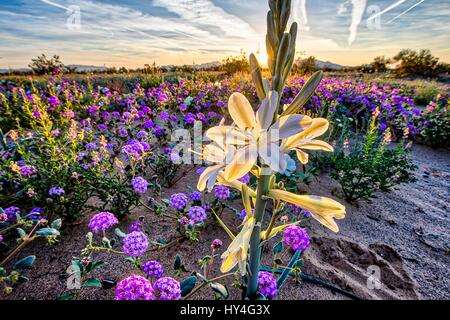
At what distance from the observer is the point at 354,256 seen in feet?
Result: 6.81

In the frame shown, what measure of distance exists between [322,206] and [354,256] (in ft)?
4.87

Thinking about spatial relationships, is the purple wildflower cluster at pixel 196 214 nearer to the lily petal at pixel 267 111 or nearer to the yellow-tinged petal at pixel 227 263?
the yellow-tinged petal at pixel 227 263

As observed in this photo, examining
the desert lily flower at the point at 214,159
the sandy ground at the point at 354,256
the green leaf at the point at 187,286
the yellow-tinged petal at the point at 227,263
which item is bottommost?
the sandy ground at the point at 354,256

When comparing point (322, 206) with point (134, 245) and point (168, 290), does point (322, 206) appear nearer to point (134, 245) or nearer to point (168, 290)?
point (168, 290)

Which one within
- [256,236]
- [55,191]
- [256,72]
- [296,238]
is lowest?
[296,238]

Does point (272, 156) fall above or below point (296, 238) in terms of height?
above

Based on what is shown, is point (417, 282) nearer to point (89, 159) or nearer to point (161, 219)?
point (161, 219)

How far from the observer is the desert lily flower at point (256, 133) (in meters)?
0.86


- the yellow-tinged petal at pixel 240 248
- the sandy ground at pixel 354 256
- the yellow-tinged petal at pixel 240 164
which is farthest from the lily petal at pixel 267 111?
the sandy ground at pixel 354 256

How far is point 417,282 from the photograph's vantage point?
6.16 ft

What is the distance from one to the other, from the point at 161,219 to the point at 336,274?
5.26ft

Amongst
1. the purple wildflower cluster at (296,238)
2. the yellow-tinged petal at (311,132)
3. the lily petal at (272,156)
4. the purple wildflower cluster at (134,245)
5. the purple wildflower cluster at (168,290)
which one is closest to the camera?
the lily petal at (272,156)

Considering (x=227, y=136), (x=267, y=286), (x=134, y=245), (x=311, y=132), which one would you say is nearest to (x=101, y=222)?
(x=134, y=245)

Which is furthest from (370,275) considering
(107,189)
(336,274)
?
(107,189)
